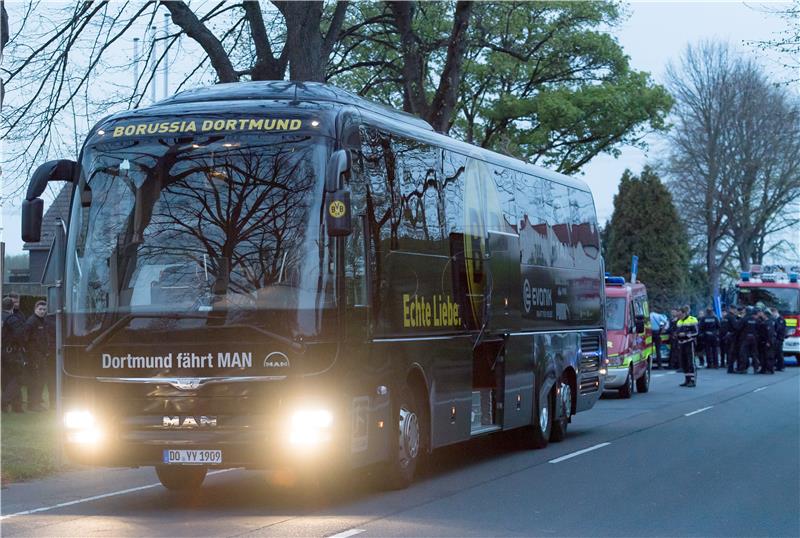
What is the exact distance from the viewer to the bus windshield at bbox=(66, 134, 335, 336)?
11203 mm

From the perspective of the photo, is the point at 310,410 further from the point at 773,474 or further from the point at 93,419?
the point at 773,474

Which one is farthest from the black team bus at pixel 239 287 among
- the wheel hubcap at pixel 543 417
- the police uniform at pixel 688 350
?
the police uniform at pixel 688 350

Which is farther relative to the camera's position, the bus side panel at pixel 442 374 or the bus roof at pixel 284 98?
the bus side panel at pixel 442 374

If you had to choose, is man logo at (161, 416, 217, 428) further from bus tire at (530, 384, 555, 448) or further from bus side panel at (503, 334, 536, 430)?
bus tire at (530, 384, 555, 448)

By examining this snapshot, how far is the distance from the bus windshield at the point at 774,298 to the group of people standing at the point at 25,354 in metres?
31.4

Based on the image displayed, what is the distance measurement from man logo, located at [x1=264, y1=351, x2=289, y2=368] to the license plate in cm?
83

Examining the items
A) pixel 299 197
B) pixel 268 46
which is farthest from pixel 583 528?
pixel 268 46

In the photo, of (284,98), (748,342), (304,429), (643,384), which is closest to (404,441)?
(304,429)

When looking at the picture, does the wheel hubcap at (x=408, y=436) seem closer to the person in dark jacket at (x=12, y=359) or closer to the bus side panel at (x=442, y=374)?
the bus side panel at (x=442, y=374)

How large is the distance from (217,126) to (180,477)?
3.56m

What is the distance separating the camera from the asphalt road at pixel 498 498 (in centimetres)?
1056

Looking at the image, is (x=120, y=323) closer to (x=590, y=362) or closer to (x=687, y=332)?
(x=590, y=362)

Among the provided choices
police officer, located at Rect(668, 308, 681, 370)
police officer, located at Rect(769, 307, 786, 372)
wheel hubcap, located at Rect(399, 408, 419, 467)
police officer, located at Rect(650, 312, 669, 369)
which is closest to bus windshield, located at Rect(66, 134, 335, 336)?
wheel hubcap, located at Rect(399, 408, 419, 467)

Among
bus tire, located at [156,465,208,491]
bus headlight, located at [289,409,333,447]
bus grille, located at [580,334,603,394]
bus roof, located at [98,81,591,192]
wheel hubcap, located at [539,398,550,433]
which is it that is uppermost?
bus roof, located at [98,81,591,192]
